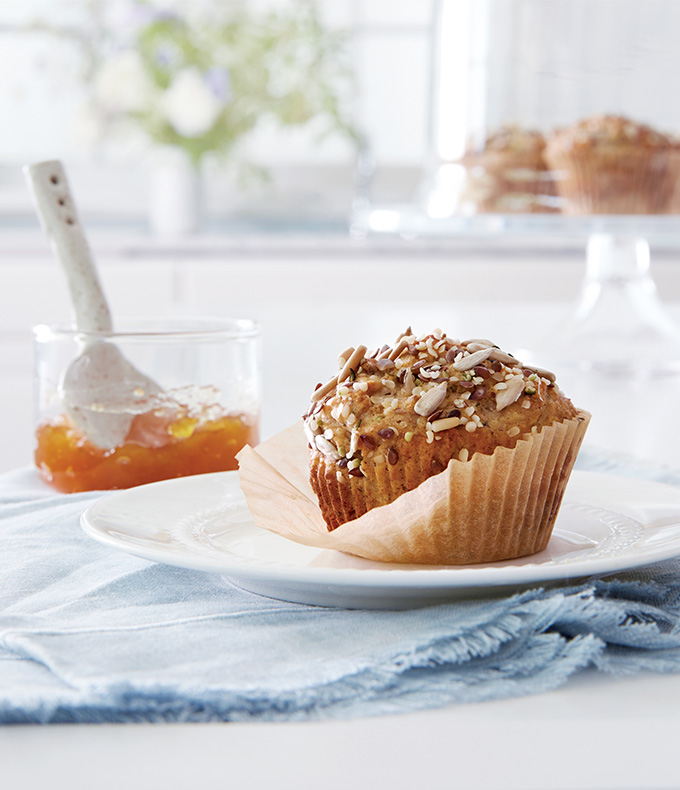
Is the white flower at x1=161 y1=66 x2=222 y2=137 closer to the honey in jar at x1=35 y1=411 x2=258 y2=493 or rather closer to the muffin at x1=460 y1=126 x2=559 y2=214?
the muffin at x1=460 y1=126 x2=559 y2=214

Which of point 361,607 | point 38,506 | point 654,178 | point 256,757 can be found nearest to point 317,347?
point 654,178

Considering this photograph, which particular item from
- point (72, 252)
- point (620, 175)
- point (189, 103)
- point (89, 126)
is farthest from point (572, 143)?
point (89, 126)

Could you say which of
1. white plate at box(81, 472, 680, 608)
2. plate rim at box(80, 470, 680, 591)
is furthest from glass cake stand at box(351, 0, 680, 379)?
plate rim at box(80, 470, 680, 591)

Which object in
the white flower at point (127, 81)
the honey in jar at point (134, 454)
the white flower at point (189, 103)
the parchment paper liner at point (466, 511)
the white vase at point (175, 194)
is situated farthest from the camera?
the white vase at point (175, 194)

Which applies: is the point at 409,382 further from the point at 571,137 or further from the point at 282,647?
the point at 571,137

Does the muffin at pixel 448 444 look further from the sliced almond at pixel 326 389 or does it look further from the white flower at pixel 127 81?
the white flower at pixel 127 81

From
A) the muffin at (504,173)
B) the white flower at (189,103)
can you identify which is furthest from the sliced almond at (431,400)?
the white flower at (189,103)
